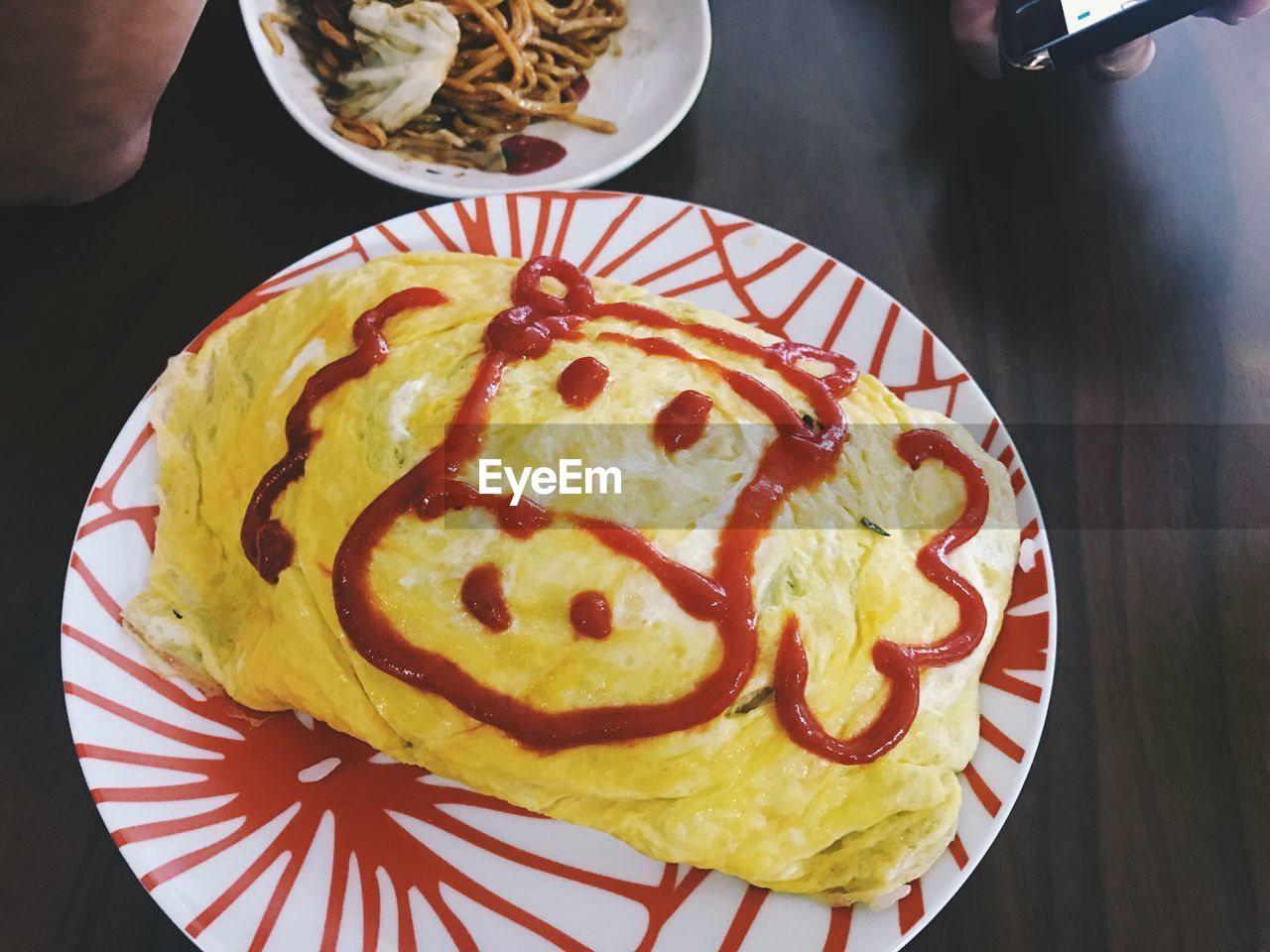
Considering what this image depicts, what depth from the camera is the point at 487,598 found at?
6.16 ft

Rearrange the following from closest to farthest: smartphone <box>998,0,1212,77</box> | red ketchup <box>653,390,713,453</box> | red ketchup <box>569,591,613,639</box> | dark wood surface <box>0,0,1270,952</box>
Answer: red ketchup <box>569,591,613,639</box>, red ketchup <box>653,390,713,453</box>, dark wood surface <box>0,0,1270,952</box>, smartphone <box>998,0,1212,77</box>

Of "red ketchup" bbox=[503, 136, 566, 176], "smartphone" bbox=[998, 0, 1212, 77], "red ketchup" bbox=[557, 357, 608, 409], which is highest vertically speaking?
"smartphone" bbox=[998, 0, 1212, 77]

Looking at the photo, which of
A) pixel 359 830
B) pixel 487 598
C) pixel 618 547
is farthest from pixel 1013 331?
pixel 359 830

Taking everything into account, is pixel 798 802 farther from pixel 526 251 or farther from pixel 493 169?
pixel 493 169

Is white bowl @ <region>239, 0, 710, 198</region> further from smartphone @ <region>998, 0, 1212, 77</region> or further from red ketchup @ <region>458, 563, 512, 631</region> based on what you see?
red ketchup @ <region>458, 563, 512, 631</region>

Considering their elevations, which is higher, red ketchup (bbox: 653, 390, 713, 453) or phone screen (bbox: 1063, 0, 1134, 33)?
phone screen (bbox: 1063, 0, 1134, 33)

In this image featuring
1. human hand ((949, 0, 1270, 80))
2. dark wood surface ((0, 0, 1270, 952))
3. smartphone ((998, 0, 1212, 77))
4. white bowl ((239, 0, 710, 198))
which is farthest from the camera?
human hand ((949, 0, 1270, 80))

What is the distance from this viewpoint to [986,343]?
9.73 feet

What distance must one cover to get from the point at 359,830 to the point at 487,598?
675mm

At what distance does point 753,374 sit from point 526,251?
3.00ft

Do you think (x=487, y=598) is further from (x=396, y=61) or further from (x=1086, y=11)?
(x=1086, y=11)

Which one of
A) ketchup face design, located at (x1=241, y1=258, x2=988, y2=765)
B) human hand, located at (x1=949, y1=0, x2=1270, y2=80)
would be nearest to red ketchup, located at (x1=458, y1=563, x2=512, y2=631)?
ketchup face design, located at (x1=241, y1=258, x2=988, y2=765)

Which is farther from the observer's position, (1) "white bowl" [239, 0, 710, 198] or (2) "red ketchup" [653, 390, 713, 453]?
(1) "white bowl" [239, 0, 710, 198]

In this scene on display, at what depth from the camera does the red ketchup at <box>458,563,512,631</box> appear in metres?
1.88
